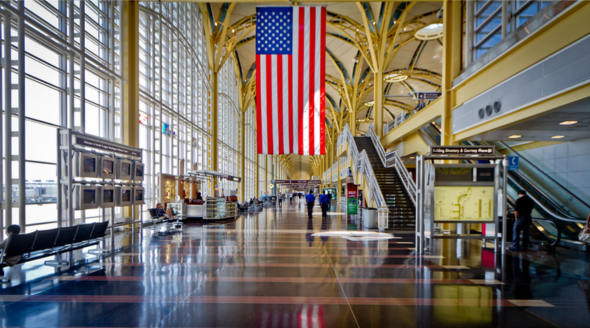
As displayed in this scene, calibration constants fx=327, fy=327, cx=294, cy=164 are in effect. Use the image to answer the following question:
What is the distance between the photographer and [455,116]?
12945 mm

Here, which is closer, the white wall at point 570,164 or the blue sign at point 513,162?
the blue sign at point 513,162

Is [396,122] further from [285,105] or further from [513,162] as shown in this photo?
[285,105]

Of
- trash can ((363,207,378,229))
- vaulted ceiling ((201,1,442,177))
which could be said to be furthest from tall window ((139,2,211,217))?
trash can ((363,207,378,229))

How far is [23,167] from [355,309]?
861cm

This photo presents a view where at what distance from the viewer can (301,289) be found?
554cm

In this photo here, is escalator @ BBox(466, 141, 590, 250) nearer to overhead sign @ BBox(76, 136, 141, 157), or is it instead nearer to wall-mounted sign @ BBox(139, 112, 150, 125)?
overhead sign @ BBox(76, 136, 141, 157)

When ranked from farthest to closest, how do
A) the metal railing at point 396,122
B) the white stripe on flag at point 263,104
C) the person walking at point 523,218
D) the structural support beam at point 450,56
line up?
the metal railing at point 396,122
the structural support beam at point 450,56
the white stripe on flag at point 263,104
the person walking at point 523,218

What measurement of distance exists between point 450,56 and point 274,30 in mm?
7229

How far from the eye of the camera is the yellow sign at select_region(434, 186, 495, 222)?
340 inches

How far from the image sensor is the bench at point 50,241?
5.92 meters

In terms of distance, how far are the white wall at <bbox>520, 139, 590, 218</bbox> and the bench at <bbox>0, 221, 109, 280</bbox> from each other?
1630 cm

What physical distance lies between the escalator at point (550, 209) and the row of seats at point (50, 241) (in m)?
12.4

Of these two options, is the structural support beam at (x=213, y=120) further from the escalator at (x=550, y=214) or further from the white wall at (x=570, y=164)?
the white wall at (x=570, y=164)

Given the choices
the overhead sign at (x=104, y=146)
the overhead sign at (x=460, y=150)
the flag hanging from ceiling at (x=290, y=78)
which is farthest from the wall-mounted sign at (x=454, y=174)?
the overhead sign at (x=104, y=146)
